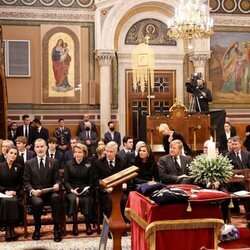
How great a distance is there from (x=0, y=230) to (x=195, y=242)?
3766mm

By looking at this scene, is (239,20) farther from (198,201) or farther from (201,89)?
(198,201)

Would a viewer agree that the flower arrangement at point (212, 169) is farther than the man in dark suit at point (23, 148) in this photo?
No

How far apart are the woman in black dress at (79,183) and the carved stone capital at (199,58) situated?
8209 millimetres

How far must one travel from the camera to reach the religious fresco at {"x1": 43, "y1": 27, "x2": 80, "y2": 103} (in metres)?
14.7

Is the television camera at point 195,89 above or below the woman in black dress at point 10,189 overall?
above

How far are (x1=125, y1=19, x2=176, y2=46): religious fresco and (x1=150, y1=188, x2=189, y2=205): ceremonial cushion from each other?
35.9 feet

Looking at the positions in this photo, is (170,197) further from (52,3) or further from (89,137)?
(52,3)

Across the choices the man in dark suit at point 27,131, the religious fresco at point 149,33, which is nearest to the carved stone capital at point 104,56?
the religious fresco at point 149,33

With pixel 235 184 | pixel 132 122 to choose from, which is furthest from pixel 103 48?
pixel 235 184

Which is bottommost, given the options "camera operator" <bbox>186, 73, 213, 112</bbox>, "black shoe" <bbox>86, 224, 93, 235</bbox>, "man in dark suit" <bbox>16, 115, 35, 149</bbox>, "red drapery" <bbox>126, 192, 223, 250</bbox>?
"black shoe" <bbox>86, 224, 93, 235</bbox>

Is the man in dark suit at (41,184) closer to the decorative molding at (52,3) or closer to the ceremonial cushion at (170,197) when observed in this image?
the ceremonial cushion at (170,197)

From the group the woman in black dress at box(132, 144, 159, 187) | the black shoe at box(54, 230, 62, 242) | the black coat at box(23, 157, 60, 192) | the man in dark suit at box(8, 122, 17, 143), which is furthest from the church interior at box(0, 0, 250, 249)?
the black shoe at box(54, 230, 62, 242)

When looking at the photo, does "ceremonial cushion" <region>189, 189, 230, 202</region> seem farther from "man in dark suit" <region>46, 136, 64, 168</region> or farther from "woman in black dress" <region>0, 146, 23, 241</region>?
"man in dark suit" <region>46, 136, 64, 168</region>

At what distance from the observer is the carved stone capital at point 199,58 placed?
1499 centimetres
